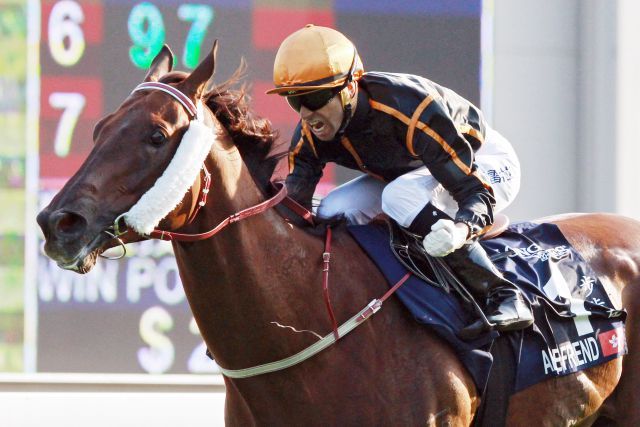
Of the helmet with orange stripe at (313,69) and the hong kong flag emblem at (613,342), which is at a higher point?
the helmet with orange stripe at (313,69)

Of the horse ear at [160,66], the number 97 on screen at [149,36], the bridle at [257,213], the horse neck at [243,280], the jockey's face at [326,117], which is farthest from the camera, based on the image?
the number 97 on screen at [149,36]

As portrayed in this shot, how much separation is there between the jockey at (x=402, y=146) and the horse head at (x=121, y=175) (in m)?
0.39

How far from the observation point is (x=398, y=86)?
136 inches

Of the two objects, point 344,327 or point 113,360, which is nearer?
point 344,327

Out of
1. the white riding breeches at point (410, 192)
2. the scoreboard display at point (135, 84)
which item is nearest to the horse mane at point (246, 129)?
the white riding breeches at point (410, 192)

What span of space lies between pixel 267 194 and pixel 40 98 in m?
4.07

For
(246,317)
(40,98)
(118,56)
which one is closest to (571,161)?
(118,56)

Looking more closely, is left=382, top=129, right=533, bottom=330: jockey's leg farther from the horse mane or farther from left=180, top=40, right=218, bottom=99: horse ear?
left=180, top=40, right=218, bottom=99: horse ear

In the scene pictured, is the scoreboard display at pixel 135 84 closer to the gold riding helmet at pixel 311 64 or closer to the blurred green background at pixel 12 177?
the blurred green background at pixel 12 177

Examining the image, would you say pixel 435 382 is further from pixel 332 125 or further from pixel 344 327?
pixel 332 125

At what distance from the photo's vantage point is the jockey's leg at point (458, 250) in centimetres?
349

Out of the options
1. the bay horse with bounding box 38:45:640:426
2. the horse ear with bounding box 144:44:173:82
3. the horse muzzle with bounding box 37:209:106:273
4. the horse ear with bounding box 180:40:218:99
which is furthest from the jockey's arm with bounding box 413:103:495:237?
the horse muzzle with bounding box 37:209:106:273

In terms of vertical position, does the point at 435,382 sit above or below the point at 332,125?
below

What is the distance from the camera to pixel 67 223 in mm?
2877
